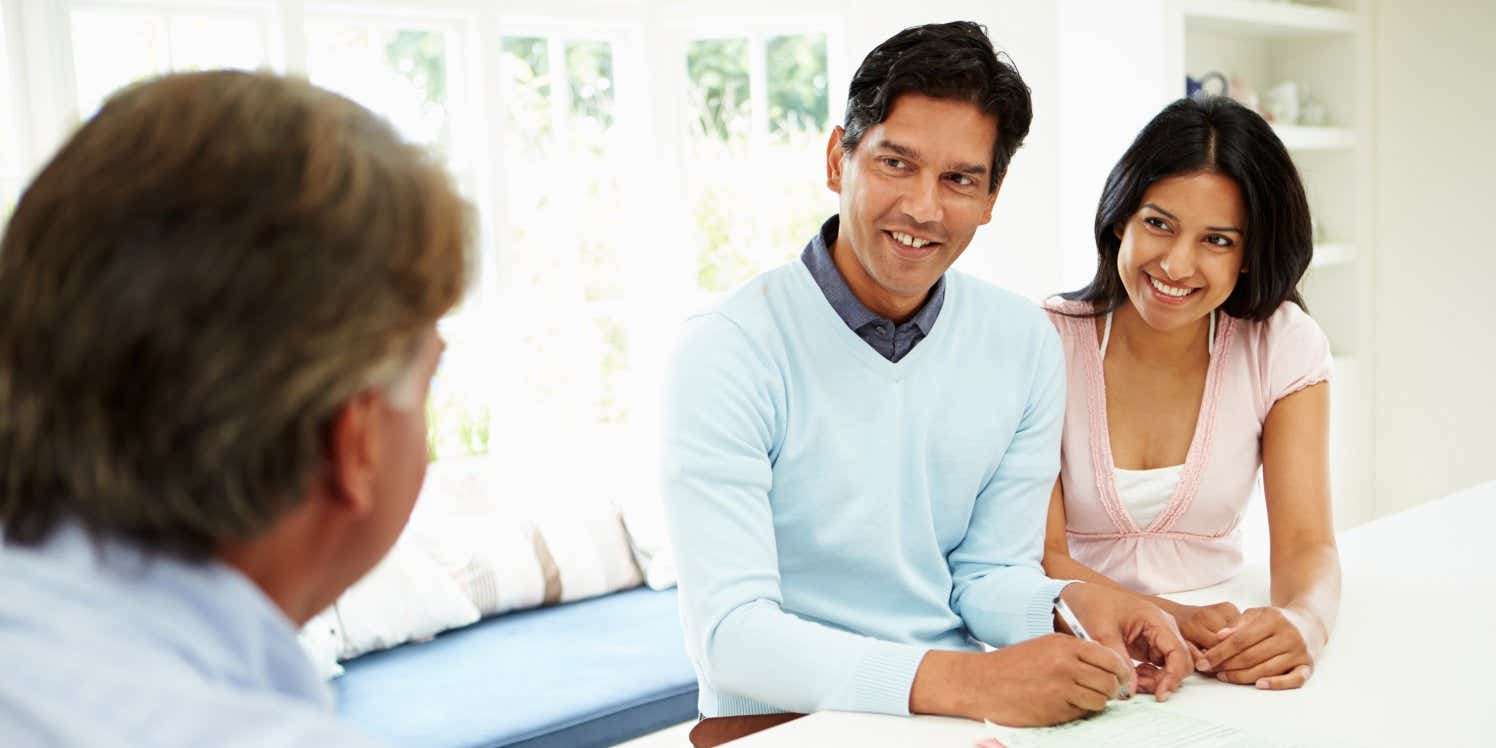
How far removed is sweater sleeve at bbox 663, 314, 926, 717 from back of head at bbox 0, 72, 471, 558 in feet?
2.60

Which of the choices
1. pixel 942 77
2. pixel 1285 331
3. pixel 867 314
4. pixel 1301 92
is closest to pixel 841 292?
pixel 867 314

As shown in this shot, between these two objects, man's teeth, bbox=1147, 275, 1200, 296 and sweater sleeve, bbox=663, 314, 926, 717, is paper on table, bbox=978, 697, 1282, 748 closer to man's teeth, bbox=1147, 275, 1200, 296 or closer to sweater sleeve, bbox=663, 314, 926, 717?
sweater sleeve, bbox=663, 314, 926, 717

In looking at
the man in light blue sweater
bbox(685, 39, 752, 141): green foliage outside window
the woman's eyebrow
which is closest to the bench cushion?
the man in light blue sweater

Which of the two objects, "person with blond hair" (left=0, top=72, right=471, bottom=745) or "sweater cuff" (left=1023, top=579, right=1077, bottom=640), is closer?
"person with blond hair" (left=0, top=72, right=471, bottom=745)

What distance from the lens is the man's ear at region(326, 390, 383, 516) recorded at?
552 mm

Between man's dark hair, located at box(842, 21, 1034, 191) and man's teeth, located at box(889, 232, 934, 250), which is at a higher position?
man's dark hair, located at box(842, 21, 1034, 191)

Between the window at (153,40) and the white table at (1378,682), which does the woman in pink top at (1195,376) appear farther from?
the window at (153,40)

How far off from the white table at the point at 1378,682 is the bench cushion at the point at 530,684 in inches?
51.9

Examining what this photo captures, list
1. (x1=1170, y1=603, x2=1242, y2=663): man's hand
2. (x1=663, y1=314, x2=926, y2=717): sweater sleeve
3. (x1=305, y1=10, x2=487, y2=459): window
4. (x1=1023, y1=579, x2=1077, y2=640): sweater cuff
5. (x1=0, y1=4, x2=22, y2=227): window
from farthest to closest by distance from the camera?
1. (x1=305, y1=10, x2=487, y2=459): window
2. (x1=0, y1=4, x2=22, y2=227): window
3. (x1=1023, y1=579, x2=1077, y2=640): sweater cuff
4. (x1=1170, y1=603, x2=1242, y2=663): man's hand
5. (x1=663, y1=314, x2=926, y2=717): sweater sleeve

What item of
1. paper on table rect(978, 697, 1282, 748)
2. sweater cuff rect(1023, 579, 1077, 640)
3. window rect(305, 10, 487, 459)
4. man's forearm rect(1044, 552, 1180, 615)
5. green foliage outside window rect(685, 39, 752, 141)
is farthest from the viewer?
green foliage outside window rect(685, 39, 752, 141)

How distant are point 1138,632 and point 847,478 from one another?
1.30ft

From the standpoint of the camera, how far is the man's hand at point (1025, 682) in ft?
3.74

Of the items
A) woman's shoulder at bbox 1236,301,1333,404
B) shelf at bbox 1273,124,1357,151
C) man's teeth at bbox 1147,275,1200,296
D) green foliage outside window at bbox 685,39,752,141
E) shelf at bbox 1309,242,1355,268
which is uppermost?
green foliage outside window at bbox 685,39,752,141

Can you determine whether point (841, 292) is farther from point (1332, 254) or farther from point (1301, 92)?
point (1301, 92)
